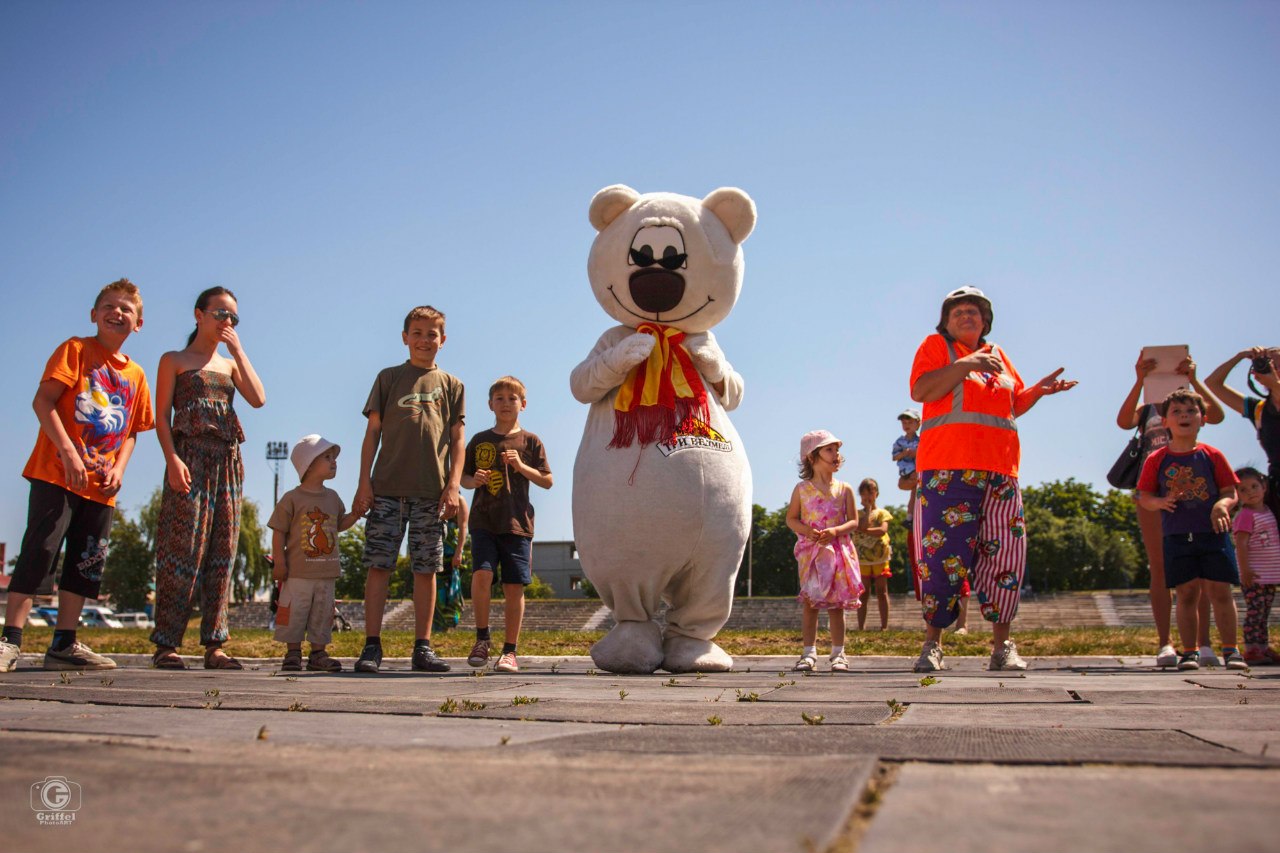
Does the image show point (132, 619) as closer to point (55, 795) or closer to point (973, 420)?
point (973, 420)

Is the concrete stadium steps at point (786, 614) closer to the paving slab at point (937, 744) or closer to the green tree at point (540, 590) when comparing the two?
the paving slab at point (937, 744)

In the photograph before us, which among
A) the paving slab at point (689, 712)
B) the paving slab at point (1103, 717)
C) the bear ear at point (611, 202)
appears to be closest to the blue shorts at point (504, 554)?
the bear ear at point (611, 202)

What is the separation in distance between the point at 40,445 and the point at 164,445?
67 centimetres

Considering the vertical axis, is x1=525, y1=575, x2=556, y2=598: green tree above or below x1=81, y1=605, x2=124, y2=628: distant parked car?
above

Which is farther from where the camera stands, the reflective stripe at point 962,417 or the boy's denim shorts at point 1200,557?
the boy's denim shorts at point 1200,557

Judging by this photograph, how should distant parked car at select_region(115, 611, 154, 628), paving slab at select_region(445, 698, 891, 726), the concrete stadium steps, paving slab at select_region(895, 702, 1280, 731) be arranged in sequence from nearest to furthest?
1. paving slab at select_region(895, 702, 1280, 731)
2. paving slab at select_region(445, 698, 891, 726)
3. the concrete stadium steps
4. distant parked car at select_region(115, 611, 154, 628)

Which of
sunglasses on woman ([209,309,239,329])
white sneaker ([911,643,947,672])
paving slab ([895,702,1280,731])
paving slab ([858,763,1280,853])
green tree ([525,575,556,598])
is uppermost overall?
sunglasses on woman ([209,309,239,329])

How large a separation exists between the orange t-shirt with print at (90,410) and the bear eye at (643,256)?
128 inches

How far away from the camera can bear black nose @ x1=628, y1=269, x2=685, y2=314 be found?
674cm

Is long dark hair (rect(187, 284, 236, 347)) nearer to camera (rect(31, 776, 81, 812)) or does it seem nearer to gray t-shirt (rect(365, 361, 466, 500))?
gray t-shirt (rect(365, 361, 466, 500))

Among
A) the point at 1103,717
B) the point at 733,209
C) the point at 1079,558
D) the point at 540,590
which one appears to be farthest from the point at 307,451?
the point at 540,590

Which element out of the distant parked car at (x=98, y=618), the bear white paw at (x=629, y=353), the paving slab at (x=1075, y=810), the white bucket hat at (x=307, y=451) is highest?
the bear white paw at (x=629, y=353)

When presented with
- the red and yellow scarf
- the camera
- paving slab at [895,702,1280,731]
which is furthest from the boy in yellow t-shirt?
the camera

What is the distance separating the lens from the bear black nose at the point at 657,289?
6738 mm
